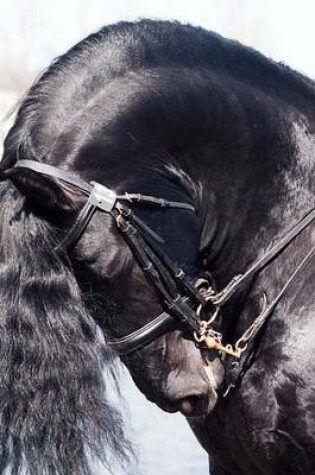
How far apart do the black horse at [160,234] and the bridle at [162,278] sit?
0.05 ft

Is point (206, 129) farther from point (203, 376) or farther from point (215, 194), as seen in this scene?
point (203, 376)

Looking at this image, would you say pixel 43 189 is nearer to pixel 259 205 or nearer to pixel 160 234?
pixel 160 234

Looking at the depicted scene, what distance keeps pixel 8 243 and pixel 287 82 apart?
0.71 m

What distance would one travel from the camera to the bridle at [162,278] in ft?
4.63

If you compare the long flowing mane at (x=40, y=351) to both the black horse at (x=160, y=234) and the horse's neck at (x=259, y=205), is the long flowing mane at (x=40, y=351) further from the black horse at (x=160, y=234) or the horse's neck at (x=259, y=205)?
the horse's neck at (x=259, y=205)

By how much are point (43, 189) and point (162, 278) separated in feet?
0.88

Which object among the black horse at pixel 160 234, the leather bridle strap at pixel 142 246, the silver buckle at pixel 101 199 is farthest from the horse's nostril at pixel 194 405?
the silver buckle at pixel 101 199

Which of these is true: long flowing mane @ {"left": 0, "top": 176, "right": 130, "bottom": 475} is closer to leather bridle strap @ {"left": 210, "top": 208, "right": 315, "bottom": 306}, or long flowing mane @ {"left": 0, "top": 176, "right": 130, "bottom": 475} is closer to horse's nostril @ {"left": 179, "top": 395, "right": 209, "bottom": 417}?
horse's nostril @ {"left": 179, "top": 395, "right": 209, "bottom": 417}

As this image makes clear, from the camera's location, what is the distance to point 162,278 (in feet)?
4.85

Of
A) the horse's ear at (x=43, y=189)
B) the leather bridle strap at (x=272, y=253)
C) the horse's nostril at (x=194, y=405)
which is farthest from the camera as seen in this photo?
the leather bridle strap at (x=272, y=253)

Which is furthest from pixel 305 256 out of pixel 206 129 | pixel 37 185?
pixel 37 185

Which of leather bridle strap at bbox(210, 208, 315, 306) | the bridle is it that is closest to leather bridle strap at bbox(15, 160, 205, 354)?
the bridle

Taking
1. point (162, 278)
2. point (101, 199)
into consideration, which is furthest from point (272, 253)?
point (101, 199)

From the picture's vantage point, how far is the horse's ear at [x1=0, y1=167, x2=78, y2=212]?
1392 mm
